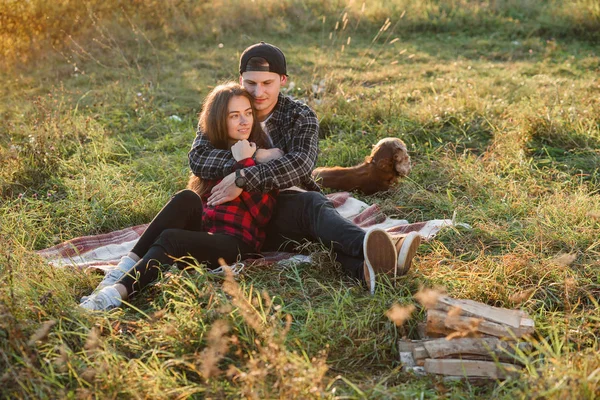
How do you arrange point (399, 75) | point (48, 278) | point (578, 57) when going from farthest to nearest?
point (578, 57) < point (399, 75) < point (48, 278)

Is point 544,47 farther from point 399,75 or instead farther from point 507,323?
point 507,323

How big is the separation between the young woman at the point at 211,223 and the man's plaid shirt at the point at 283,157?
8 centimetres

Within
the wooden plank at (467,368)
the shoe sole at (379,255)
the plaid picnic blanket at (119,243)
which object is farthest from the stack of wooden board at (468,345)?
the plaid picnic blanket at (119,243)

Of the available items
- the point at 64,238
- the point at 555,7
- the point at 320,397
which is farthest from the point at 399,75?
the point at 320,397

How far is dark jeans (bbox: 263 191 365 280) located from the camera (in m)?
3.37

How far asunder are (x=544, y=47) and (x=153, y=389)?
8804 mm

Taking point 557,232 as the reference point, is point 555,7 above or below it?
above

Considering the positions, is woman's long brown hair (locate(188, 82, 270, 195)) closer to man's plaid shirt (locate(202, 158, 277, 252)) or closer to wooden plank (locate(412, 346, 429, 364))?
man's plaid shirt (locate(202, 158, 277, 252))

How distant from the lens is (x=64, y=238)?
4.36 metres

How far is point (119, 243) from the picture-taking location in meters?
4.16

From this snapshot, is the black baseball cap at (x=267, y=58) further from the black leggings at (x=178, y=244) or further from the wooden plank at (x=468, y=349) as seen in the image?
the wooden plank at (x=468, y=349)

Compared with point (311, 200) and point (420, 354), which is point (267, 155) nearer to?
point (311, 200)

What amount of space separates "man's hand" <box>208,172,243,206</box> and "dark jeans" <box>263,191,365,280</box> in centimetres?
33

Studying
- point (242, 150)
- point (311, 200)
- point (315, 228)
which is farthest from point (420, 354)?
point (242, 150)
